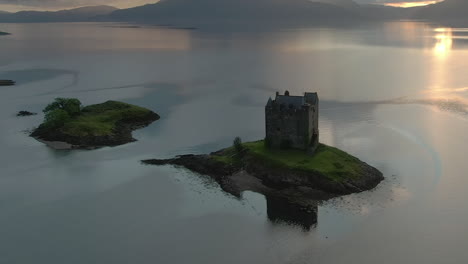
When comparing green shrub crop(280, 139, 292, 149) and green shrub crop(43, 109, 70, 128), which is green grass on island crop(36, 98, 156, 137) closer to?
green shrub crop(43, 109, 70, 128)

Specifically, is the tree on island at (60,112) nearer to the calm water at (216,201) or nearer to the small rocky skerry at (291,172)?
the calm water at (216,201)

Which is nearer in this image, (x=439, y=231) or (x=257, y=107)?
A: (x=439, y=231)

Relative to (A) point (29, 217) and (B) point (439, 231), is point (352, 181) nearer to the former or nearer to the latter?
(B) point (439, 231)

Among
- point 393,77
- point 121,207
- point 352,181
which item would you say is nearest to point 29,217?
point 121,207

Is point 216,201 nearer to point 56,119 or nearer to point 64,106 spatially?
point 56,119

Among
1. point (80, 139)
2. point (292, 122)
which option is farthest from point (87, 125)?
point (292, 122)

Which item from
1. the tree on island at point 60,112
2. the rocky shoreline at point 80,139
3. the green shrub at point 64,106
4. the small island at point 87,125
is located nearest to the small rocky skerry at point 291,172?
the rocky shoreline at point 80,139
